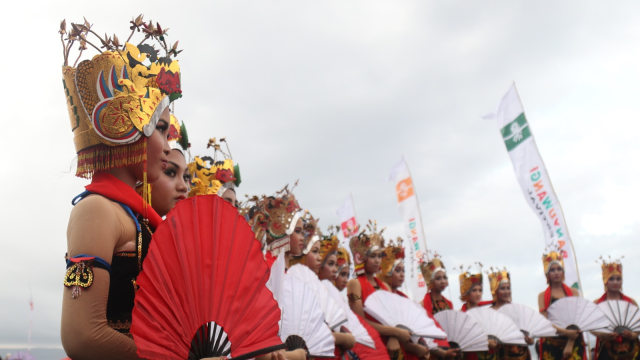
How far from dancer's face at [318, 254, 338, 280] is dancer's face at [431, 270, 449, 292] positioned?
248 cm

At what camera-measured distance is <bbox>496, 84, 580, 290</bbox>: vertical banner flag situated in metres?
11.8

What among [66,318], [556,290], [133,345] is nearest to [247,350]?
[133,345]

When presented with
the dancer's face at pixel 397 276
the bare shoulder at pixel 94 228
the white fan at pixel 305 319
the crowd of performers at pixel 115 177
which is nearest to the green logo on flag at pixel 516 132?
the dancer's face at pixel 397 276

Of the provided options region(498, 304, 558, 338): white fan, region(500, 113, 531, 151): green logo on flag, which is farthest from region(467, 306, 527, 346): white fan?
region(500, 113, 531, 151): green logo on flag

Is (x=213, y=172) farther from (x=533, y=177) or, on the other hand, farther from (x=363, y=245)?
(x=533, y=177)

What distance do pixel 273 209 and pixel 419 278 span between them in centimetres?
1019

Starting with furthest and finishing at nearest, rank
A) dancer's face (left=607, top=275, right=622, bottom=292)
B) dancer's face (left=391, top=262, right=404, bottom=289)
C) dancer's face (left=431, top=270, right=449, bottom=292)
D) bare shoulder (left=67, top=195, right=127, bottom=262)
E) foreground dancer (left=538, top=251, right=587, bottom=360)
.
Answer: dancer's face (left=607, top=275, right=622, bottom=292) → foreground dancer (left=538, top=251, right=587, bottom=360) → dancer's face (left=431, top=270, right=449, bottom=292) → dancer's face (left=391, top=262, right=404, bottom=289) → bare shoulder (left=67, top=195, right=127, bottom=262)

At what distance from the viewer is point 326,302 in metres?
5.38

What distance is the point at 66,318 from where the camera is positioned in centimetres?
193

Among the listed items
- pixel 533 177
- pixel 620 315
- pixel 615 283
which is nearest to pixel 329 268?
pixel 620 315

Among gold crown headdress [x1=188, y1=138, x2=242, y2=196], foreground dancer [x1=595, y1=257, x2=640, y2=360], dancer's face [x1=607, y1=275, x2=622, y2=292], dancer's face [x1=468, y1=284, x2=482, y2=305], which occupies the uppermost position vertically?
gold crown headdress [x1=188, y1=138, x2=242, y2=196]

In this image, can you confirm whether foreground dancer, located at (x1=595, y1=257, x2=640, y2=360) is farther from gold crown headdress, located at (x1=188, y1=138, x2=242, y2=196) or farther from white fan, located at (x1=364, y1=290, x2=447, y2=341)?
gold crown headdress, located at (x1=188, y1=138, x2=242, y2=196)

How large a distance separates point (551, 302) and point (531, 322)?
41.2 inches

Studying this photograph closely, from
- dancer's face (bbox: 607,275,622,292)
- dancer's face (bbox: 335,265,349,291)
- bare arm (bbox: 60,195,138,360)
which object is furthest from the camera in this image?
dancer's face (bbox: 607,275,622,292)
